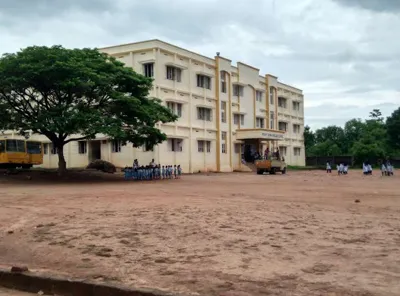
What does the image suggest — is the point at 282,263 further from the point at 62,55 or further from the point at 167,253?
the point at 62,55

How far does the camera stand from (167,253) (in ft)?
25.0

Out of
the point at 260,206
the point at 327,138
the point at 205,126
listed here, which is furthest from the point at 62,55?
the point at 327,138

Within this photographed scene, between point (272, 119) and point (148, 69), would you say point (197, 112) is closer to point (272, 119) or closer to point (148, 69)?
point (148, 69)

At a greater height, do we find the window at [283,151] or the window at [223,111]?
the window at [223,111]

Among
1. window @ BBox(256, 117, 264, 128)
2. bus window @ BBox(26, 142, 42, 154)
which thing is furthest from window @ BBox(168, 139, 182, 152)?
window @ BBox(256, 117, 264, 128)

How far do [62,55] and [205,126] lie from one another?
19612 millimetres

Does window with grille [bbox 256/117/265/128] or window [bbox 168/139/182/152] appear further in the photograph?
window with grille [bbox 256/117/265/128]

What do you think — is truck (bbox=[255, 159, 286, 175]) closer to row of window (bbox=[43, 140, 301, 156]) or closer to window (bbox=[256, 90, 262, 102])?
row of window (bbox=[43, 140, 301, 156])

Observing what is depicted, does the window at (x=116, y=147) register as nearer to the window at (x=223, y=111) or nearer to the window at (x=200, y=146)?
the window at (x=200, y=146)

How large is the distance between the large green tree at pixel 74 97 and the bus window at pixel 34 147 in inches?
255

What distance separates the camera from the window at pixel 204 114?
42.7 metres

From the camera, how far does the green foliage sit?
54.7 meters

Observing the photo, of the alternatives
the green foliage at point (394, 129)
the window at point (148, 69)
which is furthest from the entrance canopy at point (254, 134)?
the green foliage at point (394, 129)

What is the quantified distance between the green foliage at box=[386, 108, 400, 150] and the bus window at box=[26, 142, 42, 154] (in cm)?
3987
